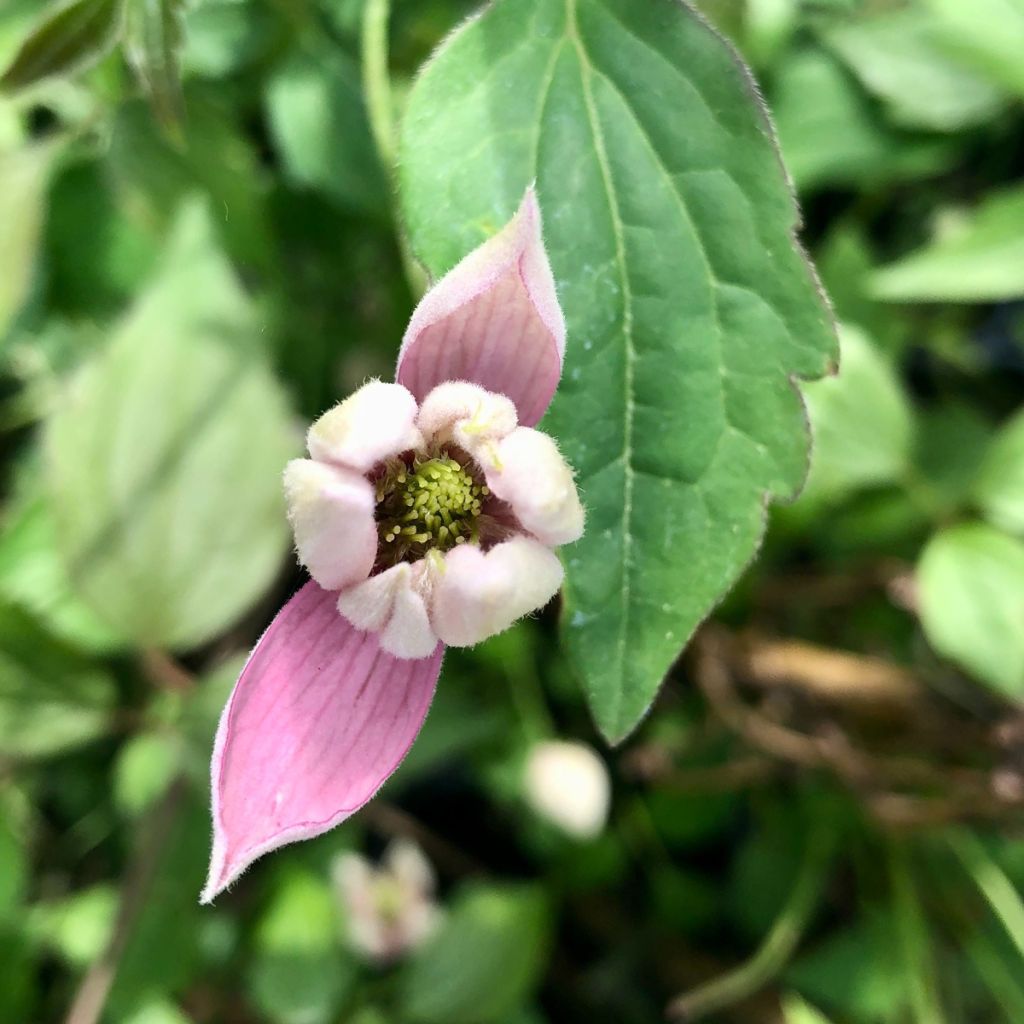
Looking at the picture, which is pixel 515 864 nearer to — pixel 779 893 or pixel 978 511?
pixel 779 893

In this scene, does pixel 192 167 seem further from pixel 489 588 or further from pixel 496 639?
pixel 489 588

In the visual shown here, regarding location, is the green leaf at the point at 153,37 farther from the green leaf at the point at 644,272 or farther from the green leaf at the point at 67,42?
the green leaf at the point at 644,272

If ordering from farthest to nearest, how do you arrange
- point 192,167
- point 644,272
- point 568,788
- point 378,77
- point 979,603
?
1. point 568,788
2. point 192,167
3. point 979,603
4. point 378,77
5. point 644,272

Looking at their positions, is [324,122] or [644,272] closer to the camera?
[644,272]

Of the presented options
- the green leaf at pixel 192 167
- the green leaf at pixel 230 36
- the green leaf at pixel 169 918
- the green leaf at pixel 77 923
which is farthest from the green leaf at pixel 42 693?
the green leaf at pixel 230 36

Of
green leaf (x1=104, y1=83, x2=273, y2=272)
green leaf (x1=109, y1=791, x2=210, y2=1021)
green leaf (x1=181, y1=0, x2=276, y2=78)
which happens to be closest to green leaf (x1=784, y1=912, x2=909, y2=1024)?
green leaf (x1=109, y1=791, x2=210, y2=1021)

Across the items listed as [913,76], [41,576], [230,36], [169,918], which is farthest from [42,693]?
[913,76]

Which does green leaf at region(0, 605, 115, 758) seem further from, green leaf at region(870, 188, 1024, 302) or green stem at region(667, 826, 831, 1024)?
green leaf at region(870, 188, 1024, 302)
